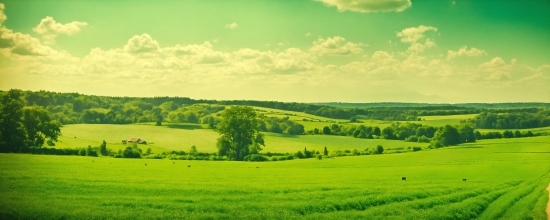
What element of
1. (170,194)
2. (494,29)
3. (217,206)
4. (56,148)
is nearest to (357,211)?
(217,206)

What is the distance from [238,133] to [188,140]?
587cm

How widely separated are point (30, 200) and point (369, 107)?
25330 millimetres

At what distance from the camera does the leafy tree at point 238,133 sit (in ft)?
118

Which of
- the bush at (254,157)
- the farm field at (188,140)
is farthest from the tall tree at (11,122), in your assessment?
the bush at (254,157)

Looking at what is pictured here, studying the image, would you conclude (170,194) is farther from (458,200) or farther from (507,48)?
(507,48)

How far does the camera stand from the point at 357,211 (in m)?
18.2

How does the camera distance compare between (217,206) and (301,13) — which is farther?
(301,13)

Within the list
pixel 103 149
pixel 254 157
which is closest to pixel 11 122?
pixel 103 149

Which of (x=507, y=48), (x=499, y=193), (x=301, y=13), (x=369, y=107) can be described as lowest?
(x=499, y=193)

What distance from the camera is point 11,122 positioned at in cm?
3064

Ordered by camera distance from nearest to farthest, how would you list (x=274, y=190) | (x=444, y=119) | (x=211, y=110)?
1. (x=274, y=190)
2. (x=444, y=119)
3. (x=211, y=110)

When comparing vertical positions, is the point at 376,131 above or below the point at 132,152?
above

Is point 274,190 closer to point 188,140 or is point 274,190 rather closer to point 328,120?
point 328,120

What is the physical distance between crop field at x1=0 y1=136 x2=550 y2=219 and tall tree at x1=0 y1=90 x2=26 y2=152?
2.18 m
